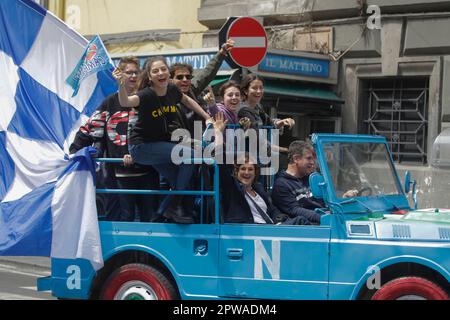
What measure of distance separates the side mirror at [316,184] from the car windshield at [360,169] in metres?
0.19

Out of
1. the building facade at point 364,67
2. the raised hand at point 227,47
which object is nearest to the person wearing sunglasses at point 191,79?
the raised hand at point 227,47

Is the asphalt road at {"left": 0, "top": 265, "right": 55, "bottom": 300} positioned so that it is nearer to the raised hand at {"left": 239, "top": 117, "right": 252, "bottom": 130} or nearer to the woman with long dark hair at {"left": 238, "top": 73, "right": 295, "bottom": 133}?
the woman with long dark hair at {"left": 238, "top": 73, "right": 295, "bottom": 133}

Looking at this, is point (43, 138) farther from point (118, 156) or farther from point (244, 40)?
point (244, 40)

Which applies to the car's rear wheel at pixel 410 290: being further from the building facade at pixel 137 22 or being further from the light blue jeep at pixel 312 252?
the building facade at pixel 137 22

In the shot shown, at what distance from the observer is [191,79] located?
25.6 ft

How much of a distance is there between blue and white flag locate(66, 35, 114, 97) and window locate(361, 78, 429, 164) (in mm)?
7137

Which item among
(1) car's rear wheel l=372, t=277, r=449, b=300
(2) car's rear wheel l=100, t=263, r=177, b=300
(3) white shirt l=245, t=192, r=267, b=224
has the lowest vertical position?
(2) car's rear wheel l=100, t=263, r=177, b=300

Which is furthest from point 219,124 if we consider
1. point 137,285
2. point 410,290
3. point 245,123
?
point 410,290

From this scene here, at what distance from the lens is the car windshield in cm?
668

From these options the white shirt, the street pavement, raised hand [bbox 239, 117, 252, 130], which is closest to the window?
the street pavement

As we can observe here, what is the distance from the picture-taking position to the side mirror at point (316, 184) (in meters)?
6.37

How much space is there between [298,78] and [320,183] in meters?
7.71

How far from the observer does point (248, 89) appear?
7.87 meters

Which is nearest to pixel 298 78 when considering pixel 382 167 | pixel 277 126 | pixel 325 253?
pixel 277 126
